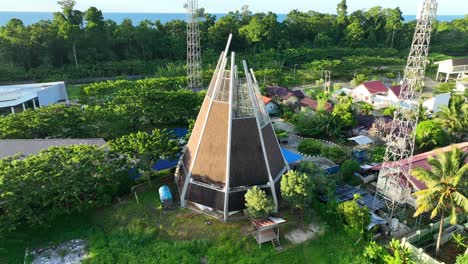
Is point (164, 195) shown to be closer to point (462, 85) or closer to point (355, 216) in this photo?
point (355, 216)

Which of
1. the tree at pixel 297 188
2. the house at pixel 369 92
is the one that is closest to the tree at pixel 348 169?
the tree at pixel 297 188

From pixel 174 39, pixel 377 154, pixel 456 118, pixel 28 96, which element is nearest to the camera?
pixel 377 154

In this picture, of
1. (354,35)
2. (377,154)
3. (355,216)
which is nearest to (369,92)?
(377,154)

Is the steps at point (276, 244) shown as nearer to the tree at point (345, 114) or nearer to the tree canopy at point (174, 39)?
the tree at point (345, 114)

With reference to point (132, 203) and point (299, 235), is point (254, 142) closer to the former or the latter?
point (299, 235)

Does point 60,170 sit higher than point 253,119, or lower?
lower

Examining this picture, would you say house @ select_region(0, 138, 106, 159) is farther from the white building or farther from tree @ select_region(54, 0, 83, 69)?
tree @ select_region(54, 0, 83, 69)

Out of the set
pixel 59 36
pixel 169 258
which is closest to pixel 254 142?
pixel 169 258

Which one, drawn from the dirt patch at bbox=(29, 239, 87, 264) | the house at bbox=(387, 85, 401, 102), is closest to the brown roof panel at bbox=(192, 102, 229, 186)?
the dirt patch at bbox=(29, 239, 87, 264)
